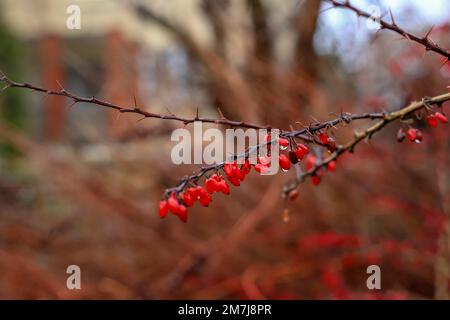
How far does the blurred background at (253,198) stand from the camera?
11.5 feet

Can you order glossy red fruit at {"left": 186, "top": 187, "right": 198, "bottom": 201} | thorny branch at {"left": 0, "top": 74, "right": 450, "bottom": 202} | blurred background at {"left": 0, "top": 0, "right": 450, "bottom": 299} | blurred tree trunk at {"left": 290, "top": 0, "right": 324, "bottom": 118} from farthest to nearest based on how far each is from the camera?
blurred tree trunk at {"left": 290, "top": 0, "right": 324, "bottom": 118} < blurred background at {"left": 0, "top": 0, "right": 450, "bottom": 299} < glossy red fruit at {"left": 186, "top": 187, "right": 198, "bottom": 201} < thorny branch at {"left": 0, "top": 74, "right": 450, "bottom": 202}

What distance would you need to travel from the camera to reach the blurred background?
352cm

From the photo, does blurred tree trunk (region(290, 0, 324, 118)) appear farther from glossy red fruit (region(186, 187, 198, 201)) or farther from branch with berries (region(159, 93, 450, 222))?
glossy red fruit (region(186, 187, 198, 201))

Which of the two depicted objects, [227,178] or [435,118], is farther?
[435,118]

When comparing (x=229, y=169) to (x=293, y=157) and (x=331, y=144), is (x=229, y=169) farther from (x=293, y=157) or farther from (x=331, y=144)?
(x=331, y=144)

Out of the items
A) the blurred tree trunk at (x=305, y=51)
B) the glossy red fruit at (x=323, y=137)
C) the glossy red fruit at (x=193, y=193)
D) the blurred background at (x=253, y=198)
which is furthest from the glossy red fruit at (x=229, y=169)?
the blurred tree trunk at (x=305, y=51)

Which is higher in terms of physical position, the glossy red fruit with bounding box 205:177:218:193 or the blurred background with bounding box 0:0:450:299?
the blurred background with bounding box 0:0:450:299

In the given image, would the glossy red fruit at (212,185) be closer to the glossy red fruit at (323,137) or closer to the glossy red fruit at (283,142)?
the glossy red fruit at (283,142)

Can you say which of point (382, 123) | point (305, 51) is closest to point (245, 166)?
point (382, 123)

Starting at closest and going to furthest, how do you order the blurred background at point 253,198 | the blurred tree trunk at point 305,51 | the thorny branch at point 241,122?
the thorny branch at point 241,122, the blurred background at point 253,198, the blurred tree trunk at point 305,51

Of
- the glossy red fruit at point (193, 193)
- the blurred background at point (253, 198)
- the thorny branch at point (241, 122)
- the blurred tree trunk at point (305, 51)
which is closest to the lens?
the thorny branch at point (241, 122)

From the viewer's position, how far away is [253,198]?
4.39m

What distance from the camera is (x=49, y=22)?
15062mm

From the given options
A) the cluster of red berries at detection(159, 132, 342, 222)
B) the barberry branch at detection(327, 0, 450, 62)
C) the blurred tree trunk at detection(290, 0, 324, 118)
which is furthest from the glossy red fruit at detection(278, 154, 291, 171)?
the blurred tree trunk at detection(290, 0, 324, 118)
